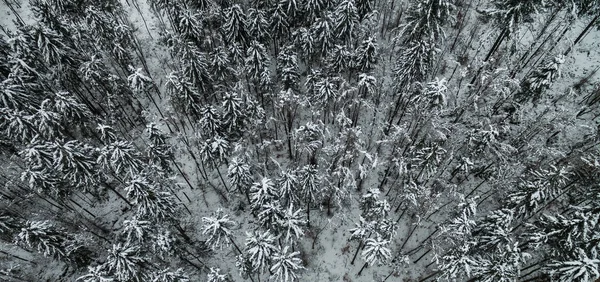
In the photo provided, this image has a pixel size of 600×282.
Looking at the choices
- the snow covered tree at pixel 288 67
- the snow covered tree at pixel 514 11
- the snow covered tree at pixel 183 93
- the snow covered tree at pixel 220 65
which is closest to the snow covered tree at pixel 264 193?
the snow covered tree at pixel 288 67

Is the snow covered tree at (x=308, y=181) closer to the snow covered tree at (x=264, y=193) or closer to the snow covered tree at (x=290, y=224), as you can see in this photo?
the snow covered tree at (x=290, y=224)

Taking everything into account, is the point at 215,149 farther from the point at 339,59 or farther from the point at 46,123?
the point at 339,59

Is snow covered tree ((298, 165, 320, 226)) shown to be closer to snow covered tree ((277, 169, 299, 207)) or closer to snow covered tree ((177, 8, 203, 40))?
snow covered tree ((277, 169, 299, 207))

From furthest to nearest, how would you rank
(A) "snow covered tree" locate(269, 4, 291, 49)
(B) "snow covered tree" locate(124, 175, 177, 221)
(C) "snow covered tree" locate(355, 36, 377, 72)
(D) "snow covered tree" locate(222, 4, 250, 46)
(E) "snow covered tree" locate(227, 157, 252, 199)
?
(A) "snow covered tree" locate(269, 4, 291, 49)
(D) "snow covered tree" locate(222, 4, 250, 46)
(C) "snow covered tree" locate(355, 36, 377, 72)
(E) "snow covered tree" locate(227, 157, 252, 199)
(B) "snow covered tree" locate(124, 175, 177, 221)

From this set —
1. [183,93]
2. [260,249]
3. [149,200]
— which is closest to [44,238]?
[149,200]

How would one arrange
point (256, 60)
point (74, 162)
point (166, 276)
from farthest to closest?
point (256, 60), point (74, 162), point (166, 276)

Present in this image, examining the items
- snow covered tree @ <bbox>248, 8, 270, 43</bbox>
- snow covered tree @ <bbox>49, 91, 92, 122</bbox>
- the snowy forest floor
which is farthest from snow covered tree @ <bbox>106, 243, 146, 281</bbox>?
snow covered tree @ <bbox>248, 8, 270, 43</bbox>

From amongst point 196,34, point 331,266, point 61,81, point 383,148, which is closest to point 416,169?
point 383,148

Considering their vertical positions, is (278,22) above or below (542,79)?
above
